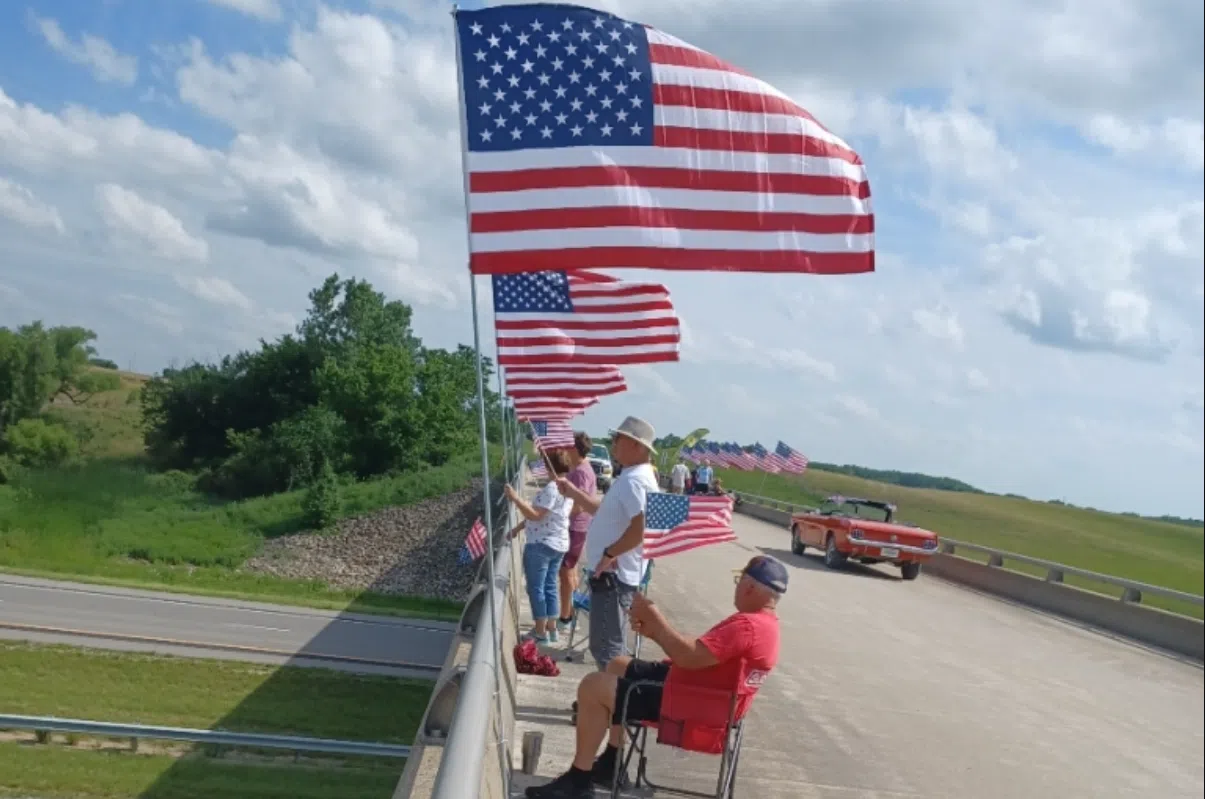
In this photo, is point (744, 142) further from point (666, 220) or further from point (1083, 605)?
point (1083, 605)

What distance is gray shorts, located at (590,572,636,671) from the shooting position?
7.81m

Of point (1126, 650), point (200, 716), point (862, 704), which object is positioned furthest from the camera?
point (200, 716)

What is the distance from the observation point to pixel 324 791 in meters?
15.7

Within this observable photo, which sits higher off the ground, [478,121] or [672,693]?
[478,121]

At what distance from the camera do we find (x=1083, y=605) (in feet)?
74.1

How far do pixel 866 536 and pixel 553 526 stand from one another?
15.8 m

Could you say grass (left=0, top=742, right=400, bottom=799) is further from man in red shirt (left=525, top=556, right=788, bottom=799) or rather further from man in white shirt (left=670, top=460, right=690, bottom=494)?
man in white shirt (left=670, top=460, right=690, bottom=494)

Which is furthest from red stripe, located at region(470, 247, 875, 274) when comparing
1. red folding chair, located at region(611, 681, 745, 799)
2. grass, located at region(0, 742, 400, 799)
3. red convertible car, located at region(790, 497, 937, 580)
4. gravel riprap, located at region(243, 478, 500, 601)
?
gravel riprap, located at region(243, 478, 500, 601)

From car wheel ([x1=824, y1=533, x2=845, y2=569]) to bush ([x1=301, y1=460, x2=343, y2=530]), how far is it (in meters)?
33.7

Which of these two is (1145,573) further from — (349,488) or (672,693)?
(349,488)

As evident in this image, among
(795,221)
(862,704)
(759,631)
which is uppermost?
(795,221)

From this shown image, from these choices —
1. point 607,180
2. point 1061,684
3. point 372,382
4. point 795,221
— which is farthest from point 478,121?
point 372,382

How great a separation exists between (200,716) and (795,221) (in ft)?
55.7

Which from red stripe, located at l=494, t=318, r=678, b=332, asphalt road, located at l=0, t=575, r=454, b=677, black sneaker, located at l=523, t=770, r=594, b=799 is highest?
red stripe, located at l=494, t=318, r=678, b=332
